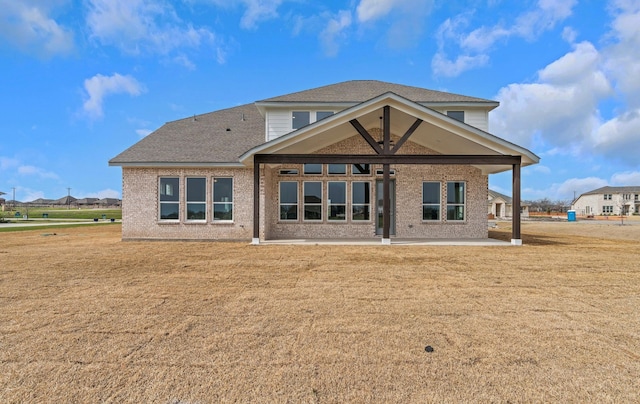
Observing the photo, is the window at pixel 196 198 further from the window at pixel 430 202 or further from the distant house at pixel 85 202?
the distant house at pixel 85 202

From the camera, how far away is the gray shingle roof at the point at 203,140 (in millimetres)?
13898

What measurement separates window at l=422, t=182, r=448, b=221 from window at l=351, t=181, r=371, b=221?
2.44 meters

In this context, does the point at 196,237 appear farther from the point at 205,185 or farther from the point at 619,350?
the point at 619,350

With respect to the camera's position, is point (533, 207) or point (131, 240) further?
point (533, 207)

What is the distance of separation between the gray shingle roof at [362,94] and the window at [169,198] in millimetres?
5350

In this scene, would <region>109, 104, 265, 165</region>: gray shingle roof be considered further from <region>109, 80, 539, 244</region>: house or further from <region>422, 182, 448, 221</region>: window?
<region>422, 182, 448, 221</region>: window

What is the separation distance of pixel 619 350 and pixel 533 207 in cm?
9174

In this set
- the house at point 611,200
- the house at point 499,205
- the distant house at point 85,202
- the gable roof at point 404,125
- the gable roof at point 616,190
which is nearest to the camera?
the gable roof at point 404,125

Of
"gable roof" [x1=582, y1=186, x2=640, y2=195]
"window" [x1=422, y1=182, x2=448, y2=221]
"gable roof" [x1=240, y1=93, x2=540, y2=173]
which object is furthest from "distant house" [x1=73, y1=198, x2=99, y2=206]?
"gable roof" [x1=582, y1=186, x2=640, y2=195]

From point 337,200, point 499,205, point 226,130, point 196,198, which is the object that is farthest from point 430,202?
Result: point 499,205

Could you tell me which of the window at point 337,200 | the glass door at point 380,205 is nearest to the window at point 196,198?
the window at point 337,200

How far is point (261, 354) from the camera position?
3531mm

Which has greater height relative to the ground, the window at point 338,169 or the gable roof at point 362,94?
the gable roof at point 362,94

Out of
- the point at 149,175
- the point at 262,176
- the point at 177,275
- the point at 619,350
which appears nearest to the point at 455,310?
the point at 619,350
